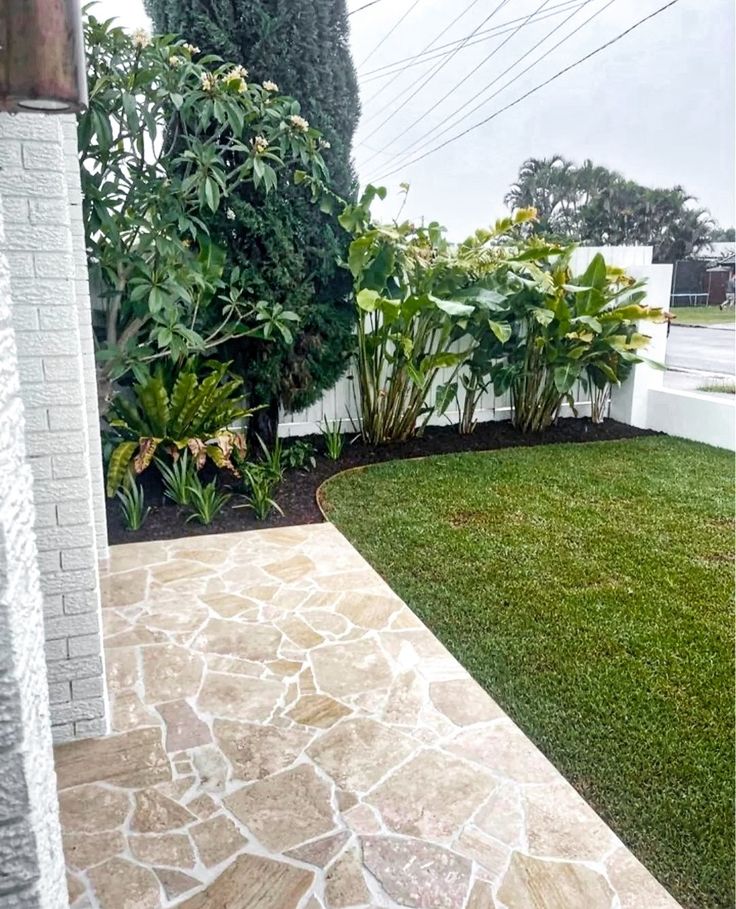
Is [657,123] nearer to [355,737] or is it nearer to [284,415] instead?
[284,415]

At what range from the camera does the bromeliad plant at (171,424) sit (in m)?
3.72

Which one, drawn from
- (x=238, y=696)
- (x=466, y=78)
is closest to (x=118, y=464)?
(x=238, y=696)

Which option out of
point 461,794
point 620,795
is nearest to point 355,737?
point 461,794

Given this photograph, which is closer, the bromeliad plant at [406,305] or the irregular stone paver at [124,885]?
the irregular stone paver at [124,885]

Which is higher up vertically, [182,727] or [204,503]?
[204,503]

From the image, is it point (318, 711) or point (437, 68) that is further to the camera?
point (437, 68)

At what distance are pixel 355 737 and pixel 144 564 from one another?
1.64m

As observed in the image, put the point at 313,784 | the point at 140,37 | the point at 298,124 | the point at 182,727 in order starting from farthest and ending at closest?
the point at 298,124, the point at 140,37, the point at 182,727, the point at 313,784

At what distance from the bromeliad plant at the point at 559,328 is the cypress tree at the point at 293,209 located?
132 cm

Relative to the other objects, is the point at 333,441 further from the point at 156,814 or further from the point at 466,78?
the point at 466,78

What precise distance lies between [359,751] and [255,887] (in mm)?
514

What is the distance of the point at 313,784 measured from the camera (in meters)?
1.84

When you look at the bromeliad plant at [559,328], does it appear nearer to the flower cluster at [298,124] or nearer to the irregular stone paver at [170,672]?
the flower cluster at [298,124]

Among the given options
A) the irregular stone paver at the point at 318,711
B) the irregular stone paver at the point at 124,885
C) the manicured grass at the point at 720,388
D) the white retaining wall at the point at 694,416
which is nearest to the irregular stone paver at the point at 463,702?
the irregular stone paver at the point at 318,711
